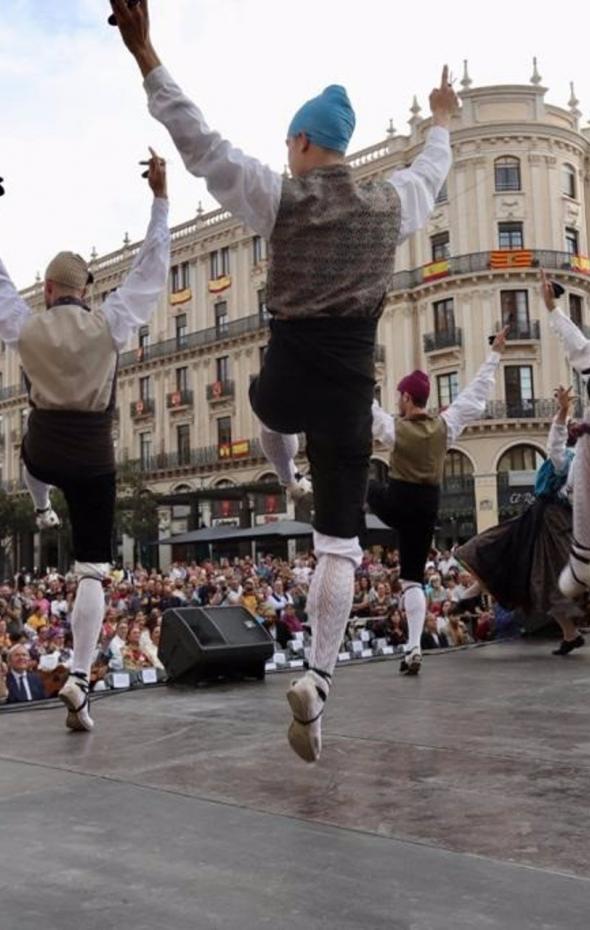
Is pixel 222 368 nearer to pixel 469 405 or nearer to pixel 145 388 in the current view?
pixel 145 388

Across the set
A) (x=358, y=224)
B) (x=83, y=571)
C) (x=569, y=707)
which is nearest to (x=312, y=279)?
(x=358, y=224)

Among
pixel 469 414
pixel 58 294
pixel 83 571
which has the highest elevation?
pixel 58 294

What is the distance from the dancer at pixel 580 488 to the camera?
494cm

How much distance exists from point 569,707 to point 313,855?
2716 mm

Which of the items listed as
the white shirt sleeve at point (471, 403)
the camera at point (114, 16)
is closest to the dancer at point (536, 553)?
the white shirt sleeve at point (471, 403)

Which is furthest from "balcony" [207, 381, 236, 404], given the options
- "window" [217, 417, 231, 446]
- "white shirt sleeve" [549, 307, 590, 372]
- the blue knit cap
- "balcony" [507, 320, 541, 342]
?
the blue knit cap

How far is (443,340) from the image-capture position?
132ft

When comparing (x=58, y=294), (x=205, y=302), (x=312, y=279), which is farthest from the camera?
(x=205, y=302)

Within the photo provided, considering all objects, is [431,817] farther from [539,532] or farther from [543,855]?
[539,532]

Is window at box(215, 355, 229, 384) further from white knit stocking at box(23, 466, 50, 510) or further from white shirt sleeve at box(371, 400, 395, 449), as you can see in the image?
white knit stocking at box(23, 466, 50, 510)

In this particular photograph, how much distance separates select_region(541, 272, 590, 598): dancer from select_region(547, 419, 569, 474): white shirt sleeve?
1953mm

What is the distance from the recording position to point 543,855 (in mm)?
2400

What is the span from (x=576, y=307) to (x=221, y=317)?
1826cm

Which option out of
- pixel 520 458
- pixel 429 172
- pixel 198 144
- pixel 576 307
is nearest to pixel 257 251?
pixel 576 307
